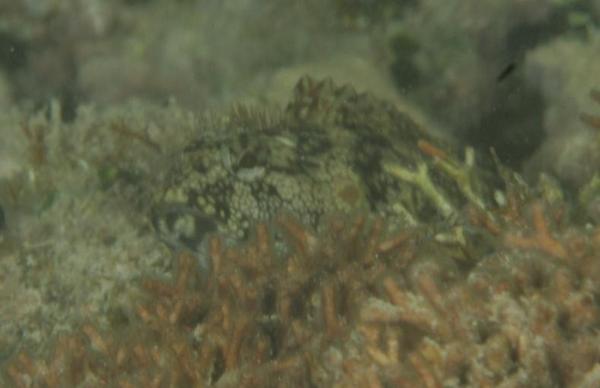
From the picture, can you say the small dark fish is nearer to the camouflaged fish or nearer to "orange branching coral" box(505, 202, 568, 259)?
the camouflaged fish

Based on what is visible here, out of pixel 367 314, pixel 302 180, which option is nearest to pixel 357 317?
pixel 367 314

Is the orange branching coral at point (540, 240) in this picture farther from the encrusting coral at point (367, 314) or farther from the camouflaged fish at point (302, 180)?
the camouflaged fish at point (302, 180)

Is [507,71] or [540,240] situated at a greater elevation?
[507,71]

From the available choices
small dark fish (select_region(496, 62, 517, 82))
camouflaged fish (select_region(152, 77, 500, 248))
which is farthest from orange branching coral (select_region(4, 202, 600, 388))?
small dark fish (select_region(496, 62, 517, 82))

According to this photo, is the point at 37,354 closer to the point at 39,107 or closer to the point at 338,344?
the point at 338,344

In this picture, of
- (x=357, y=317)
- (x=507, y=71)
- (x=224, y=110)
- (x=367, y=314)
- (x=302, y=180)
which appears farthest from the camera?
(x=224, y=110)

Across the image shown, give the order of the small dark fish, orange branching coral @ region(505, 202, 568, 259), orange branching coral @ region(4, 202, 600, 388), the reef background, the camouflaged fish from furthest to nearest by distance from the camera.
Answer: the small dark fish < the camouflaged fish < the reef background < orange branching coral @ region(505, 202, 568, 259) < orange branching coral @ region(4, 202, 600, 388)

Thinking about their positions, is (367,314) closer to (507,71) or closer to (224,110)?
(507,71)
